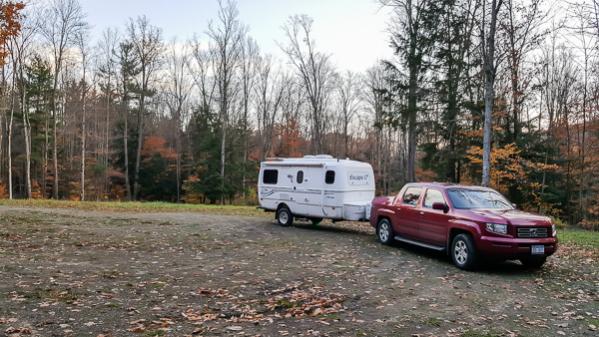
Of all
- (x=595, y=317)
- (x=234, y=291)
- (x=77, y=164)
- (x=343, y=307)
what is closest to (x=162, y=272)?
(x=234, y=291)

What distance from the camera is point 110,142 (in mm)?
45562

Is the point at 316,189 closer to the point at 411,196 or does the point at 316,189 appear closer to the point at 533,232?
the point at 411,196

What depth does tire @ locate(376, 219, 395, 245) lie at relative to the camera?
11.9 m

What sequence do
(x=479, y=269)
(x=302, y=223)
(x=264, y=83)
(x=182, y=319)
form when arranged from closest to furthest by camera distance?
(x=182, y=319)
(x=479, y=269)
(x=302, y=223)
(x=264, y=83)

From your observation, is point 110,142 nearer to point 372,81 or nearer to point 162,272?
point 372,81

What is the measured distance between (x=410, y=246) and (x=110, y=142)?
133 ft

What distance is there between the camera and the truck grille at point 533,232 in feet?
28.5

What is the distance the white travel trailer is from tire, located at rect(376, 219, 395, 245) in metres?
1.74

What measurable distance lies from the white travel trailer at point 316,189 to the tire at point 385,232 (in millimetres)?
1737

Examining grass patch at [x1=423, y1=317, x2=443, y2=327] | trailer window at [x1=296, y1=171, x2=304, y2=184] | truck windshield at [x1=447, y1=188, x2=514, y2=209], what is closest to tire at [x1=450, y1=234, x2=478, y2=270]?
truck windshield at [x1=447, y1=188, x2=514, y2=209]

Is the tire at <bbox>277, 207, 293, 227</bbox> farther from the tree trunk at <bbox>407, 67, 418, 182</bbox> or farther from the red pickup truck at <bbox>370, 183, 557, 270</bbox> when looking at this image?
the tree trunk at <bbox>407, 67, 418, 182</bbox>

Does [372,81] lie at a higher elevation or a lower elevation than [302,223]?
higher

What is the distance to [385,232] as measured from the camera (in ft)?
39.9

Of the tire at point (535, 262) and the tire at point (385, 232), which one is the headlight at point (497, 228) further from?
the tire at point (385, 232)
